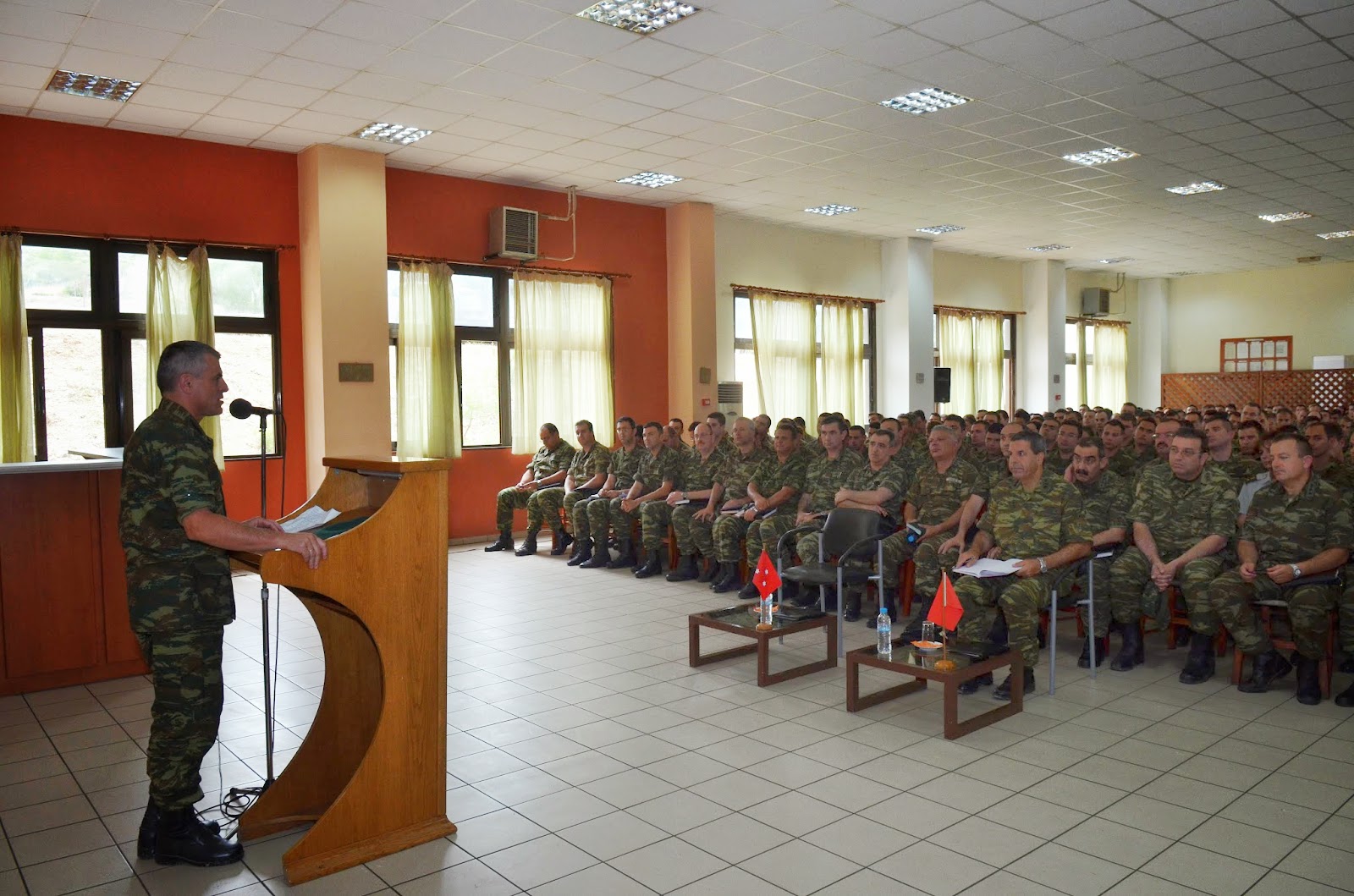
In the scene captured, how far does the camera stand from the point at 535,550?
8953mm

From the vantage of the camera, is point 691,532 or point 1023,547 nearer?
point 1023,547

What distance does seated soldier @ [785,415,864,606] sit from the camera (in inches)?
253

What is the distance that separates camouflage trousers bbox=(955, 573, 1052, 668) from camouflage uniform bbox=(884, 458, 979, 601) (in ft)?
Answer: 2.57

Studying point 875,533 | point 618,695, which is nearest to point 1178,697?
point 875,533

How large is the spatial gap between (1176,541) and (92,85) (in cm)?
719

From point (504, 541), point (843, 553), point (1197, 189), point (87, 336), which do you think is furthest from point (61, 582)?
point (1197, 189)

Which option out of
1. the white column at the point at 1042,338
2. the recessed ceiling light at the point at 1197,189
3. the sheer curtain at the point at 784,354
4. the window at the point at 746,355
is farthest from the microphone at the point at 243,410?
the white column at the point at 1042,338

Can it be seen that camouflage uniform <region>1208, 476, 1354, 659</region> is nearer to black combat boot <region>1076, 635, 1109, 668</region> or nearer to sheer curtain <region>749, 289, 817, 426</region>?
black combat boot <region>1076, 635, 1109, 668</region>

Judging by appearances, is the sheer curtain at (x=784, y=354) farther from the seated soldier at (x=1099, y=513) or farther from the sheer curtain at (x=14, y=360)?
the sheer curtain at (x=14, y=360)

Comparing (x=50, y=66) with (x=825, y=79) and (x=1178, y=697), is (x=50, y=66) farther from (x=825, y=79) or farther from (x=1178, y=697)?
(x=1178, y=697)

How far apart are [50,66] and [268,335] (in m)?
2.67

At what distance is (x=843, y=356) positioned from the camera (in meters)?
12.5

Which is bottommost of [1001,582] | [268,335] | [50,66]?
[1001,582]

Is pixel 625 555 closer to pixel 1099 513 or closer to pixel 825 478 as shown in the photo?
pixel 825 478
